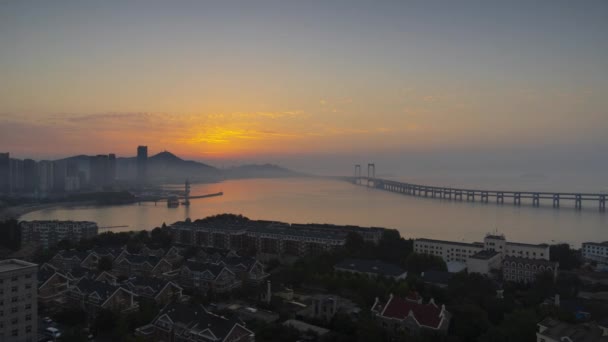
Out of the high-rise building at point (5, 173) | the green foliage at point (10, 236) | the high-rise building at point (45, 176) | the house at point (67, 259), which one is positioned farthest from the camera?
the high-rise building at point (45, 176)

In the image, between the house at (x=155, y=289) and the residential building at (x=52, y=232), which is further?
the residential building at (x=52, y=232)

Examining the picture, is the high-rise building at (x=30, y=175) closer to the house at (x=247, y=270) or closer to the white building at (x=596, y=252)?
the house at (x=247, y=270)

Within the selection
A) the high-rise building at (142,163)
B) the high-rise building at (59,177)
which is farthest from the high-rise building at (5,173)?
the high-rise building at (142,163)

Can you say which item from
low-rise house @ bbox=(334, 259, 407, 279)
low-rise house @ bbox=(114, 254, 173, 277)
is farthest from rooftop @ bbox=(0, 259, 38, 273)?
low-rise house @ bbox=(334, 259, 407, 279)

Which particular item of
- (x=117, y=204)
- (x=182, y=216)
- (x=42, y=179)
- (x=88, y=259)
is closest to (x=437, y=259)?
(x=88, y=259)

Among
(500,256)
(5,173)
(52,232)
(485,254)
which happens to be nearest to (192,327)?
(485,254)

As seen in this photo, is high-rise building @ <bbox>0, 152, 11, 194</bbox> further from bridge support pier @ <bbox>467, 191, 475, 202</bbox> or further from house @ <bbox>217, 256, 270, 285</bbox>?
bridge support pier @ <bbox>467, 191, 475, 202</bbox>

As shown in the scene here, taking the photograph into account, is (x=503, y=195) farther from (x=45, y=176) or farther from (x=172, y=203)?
(x=45, y=176)
